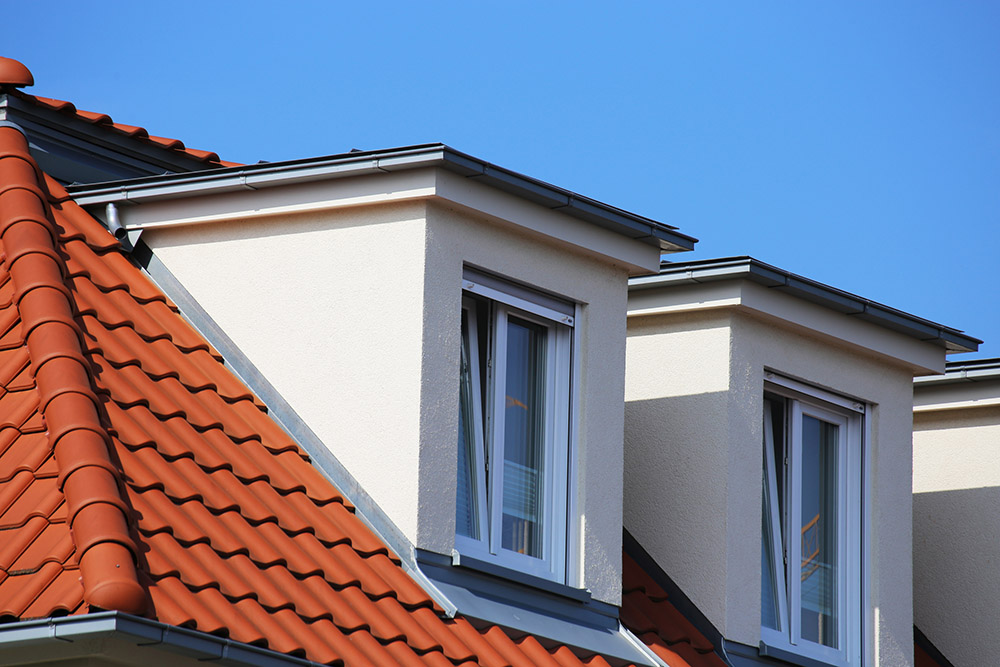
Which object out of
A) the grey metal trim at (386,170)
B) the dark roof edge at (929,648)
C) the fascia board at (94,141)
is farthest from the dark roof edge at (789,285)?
the fascia board at (94,141)

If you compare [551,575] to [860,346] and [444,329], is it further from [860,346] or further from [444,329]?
[860,346]

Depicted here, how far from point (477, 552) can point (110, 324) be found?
2.33 m

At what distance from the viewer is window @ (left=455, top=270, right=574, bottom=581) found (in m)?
9.52

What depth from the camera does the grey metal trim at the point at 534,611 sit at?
9.02 metres

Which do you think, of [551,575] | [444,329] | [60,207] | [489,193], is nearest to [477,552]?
[551,575]

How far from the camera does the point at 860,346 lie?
1178cm

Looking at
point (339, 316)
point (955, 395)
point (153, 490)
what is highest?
point (955, 395)

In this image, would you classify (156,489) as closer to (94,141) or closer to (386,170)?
(386,170)

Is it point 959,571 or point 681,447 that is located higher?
point 681,447

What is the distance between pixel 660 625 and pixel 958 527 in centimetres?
393

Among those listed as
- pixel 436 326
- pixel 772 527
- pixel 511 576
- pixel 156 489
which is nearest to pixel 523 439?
pixel 511 576

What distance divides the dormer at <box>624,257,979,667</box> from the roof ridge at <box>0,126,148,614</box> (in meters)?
4.10

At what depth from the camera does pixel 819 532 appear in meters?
11.6

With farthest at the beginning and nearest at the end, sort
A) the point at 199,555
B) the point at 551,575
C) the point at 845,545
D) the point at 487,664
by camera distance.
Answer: the point at 845,545 < the point at 551,575 < the point at 487,664 < the point at 199,555
